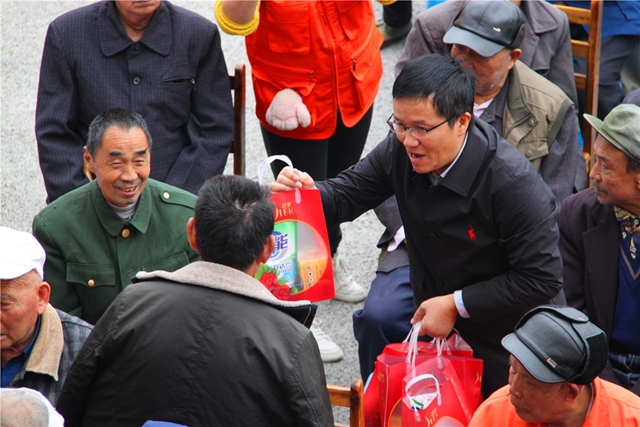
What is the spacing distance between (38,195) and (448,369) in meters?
3.33

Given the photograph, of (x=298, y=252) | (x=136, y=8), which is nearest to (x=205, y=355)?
(x=298, y=252)

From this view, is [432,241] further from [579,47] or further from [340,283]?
[579,47]

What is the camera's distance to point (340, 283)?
4285 millimetres

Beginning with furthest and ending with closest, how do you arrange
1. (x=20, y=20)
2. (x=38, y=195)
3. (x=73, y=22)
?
(x=20, y=20), (x=38, y=195), (x=73, y=22)

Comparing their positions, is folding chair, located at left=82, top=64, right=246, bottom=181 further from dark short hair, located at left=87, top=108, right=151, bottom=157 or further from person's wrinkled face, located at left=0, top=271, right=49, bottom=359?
person's wrinkled face, located at left=0, top=271, right=49, bottom=359

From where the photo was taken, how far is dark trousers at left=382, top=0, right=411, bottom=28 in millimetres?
6172

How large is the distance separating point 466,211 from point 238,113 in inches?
61.1

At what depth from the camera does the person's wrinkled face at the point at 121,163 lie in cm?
285

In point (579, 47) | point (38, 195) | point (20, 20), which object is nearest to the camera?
point (579, 47)

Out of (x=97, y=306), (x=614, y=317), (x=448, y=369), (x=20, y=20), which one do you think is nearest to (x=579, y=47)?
(x=614, y=317)

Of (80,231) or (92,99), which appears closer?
(80,231)

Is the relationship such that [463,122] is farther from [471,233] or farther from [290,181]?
[290,181]

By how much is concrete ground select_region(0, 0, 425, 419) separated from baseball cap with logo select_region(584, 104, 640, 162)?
1.72 meters

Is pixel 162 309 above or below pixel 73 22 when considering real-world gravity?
below
